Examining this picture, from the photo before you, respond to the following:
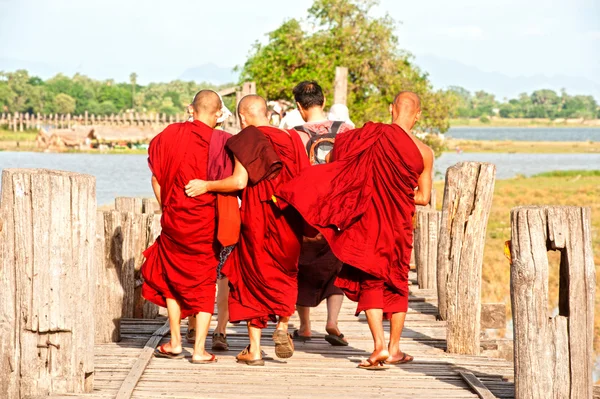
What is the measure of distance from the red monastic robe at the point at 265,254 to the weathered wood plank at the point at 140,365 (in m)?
0.56

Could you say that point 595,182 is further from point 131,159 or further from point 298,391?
point 298,391

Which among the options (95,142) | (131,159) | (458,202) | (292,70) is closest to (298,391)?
(458,202)

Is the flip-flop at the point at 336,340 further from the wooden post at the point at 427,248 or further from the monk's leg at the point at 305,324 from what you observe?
the wooden post at the point at 427,248

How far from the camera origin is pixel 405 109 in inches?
242

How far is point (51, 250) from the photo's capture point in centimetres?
474

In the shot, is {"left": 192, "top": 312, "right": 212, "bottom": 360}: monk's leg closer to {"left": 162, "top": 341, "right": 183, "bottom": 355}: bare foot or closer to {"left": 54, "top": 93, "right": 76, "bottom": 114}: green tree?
{"left": 162, "top": 341, "right": 183, "bottom": 355}: bare foot

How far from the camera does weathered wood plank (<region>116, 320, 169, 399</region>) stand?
5.04 meters

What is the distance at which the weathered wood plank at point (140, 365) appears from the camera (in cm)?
504

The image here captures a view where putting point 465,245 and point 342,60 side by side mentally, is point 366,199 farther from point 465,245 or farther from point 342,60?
point 342,60

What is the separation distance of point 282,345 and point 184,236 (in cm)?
88

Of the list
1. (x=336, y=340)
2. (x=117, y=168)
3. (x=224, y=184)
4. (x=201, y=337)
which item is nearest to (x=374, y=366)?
(x=336, y=340)

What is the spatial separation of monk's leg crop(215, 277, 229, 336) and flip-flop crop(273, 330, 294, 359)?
17.8 inches

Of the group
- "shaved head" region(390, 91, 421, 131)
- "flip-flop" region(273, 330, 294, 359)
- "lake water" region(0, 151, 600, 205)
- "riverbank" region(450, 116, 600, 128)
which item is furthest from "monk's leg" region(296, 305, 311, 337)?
"riverbank" region(450, 116, 600, 128)

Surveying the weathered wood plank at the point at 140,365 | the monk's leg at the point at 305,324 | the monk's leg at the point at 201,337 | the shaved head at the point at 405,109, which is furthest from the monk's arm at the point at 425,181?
the weathered wood plank at the point at 140,365
